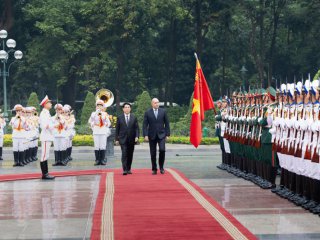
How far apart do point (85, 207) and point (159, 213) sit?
1791 millimetres

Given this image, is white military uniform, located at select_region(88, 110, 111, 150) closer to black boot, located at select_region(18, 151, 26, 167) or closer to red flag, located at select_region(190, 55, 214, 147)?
black boot, located at select_region(18, 151, 26, 167)

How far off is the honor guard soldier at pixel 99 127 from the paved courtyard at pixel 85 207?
303 centimetres

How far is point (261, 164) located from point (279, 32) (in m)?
57.9

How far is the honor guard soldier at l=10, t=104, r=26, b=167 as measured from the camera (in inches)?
1156

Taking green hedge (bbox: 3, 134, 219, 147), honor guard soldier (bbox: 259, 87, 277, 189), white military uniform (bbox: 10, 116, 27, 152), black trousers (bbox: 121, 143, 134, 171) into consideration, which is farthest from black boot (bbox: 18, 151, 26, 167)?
green hedge (bbox: 3, 134, 219, 147)

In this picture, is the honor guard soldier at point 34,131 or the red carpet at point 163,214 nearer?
the red carpet at point 163,214

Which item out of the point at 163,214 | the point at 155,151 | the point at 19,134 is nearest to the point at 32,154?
the point at 19,134

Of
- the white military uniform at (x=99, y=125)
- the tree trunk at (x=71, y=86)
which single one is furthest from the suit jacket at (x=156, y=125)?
the tree trunk at (x=71, y=86)

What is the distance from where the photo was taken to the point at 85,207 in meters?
16.3

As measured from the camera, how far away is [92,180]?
22500 millimetres

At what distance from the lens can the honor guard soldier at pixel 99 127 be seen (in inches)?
1137

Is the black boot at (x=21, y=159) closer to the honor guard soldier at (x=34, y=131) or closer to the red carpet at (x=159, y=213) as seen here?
the honor guard soldier at (x=34, y=131)

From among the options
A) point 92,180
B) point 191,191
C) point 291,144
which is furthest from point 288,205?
point 92,180

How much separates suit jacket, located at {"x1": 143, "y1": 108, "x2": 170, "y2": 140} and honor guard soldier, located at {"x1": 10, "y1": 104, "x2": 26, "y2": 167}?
645 cm
